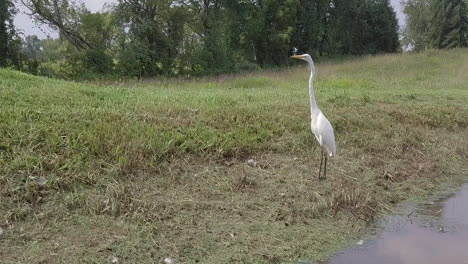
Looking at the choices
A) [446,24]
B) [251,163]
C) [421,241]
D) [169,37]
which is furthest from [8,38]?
[446,24]

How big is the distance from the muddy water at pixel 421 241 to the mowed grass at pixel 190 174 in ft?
0.84

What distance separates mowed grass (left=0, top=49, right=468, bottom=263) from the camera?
4105mm

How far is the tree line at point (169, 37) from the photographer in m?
22.5

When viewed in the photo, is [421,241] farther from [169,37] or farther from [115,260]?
[169,37]

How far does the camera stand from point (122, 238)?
13.2 ft

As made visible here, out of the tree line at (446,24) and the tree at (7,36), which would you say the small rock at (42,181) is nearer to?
the tree at (7,36)

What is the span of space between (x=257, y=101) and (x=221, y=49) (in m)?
18.2

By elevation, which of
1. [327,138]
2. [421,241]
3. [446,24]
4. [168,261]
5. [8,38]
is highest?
[446,24]

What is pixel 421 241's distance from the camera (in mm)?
4648

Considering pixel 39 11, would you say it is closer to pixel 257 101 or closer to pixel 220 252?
pixel 257 101

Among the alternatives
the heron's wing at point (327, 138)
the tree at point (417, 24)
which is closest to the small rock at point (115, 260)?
the heron's wing at point (327, 138)

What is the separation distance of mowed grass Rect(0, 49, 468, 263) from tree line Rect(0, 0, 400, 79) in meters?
15.3

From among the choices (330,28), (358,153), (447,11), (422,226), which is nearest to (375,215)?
(422,226)

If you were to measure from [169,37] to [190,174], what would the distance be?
20489 millimetres
